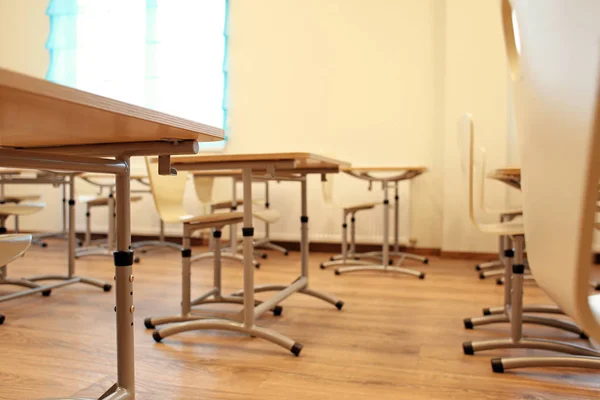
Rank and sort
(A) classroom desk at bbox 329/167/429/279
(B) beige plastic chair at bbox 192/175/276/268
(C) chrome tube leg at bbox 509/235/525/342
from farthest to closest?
(B) beige plastic chair at bbox 192/175/276/268 → (A) classroom desk at bbox 329/167/429/279 → (C) chrome tube leg at bbox 509/235/525/342

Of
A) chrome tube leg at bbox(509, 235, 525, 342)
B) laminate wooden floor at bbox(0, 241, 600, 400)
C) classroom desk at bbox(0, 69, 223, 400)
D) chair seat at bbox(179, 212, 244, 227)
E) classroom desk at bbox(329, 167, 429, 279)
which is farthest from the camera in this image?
classroom desk at bbox(329, 167, 429, 279)

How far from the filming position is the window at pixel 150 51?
493 centimetres

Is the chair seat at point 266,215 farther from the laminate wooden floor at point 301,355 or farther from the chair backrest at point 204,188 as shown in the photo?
the laminate wooden floor at point 301,355

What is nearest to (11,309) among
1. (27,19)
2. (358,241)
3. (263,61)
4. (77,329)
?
(77,329)

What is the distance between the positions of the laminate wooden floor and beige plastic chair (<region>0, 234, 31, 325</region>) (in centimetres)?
56

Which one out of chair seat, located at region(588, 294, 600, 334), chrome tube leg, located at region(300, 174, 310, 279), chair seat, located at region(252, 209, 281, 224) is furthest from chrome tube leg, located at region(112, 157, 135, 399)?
chair seat, located at region(252, 209, 281, 224)

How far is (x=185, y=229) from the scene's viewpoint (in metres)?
2.12

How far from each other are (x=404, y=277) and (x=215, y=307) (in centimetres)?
146

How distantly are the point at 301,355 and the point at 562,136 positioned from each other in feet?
4.66

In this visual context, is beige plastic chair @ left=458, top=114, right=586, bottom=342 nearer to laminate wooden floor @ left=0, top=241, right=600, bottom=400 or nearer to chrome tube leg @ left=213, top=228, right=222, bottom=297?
laminate wooden floor @ left=0, top=241, right=600, bottom=400

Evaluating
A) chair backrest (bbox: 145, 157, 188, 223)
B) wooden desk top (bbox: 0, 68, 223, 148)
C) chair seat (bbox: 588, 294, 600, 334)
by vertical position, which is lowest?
chair seat (bbox: 588, 294, 600, 334)

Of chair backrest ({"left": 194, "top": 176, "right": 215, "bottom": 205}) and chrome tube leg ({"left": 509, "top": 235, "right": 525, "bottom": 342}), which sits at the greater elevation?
chair backrest ({"left": 194, "top": 176, "right": 215, "bottom": 205})

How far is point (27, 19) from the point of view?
5574mm

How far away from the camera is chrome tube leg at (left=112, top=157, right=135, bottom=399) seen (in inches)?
46.3
